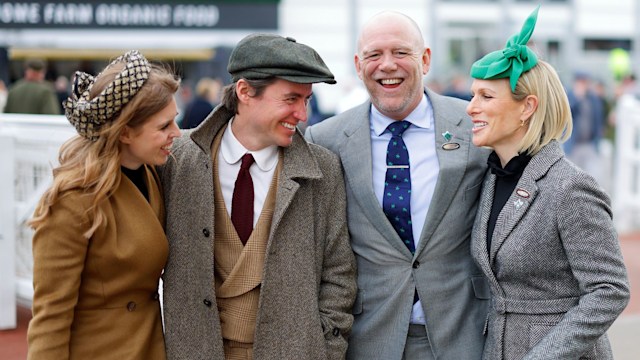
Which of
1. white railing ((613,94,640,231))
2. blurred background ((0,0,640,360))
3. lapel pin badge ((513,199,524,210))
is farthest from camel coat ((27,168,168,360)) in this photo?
white railing ((613,94,640,231))

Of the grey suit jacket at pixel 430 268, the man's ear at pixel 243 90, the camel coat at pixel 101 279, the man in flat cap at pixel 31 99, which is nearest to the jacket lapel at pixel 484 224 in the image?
the grey suit jacket at pixel 430 268

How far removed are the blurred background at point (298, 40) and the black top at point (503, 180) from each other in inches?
50.8

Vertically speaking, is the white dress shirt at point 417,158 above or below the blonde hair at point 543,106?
below

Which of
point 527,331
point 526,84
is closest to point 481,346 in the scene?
point 527,331

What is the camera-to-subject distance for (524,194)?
9.33 feet

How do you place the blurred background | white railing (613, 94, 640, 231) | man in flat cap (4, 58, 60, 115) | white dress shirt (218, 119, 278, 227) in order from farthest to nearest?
man in flat cap (4, 58, 60, 115), white railing (613, 94, 640, 231), the blurred background, white dress shirt (218, 119, 278, 227)

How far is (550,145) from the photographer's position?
2889 mm

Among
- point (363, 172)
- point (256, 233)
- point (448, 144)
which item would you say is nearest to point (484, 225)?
point (448, 144)

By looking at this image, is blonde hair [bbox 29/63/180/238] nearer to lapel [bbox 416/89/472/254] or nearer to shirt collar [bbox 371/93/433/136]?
shirt collar [bbox 371/93/433/136]

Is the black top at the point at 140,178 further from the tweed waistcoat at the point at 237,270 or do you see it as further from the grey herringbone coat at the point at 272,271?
the tweed waistcoat at the point at 237,270

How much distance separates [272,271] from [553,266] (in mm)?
988

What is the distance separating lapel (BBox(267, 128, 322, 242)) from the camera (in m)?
2.94

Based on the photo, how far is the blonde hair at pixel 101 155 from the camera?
2.65 m

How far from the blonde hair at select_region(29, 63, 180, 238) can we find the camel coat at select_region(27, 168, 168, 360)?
31 mm
